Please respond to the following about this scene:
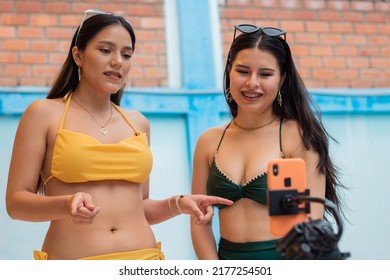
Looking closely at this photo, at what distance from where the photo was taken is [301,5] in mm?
4133

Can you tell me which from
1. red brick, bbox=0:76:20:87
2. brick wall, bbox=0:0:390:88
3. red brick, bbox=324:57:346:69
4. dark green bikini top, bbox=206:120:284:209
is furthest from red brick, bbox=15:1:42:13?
dark green bikini top, bbox=206:120:284:209

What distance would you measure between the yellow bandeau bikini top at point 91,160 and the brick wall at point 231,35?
1.62 m

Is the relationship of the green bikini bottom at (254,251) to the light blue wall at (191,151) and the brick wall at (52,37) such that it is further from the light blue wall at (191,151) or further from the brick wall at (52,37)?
the brick wall at (52,37)

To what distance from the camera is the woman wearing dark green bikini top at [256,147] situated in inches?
88.5

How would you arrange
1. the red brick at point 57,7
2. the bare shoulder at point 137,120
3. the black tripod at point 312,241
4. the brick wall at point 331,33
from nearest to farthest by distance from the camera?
1. the black tripod at point 312,241
2. the bare shoulder at point 137,120
3. the red brick at point 57,7
4. the brick wall at point 331,33

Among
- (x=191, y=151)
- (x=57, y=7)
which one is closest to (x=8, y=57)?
(x=57, y=7)

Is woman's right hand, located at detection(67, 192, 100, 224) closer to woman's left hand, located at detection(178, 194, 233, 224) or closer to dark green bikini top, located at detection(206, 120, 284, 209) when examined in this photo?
woman's left hand, located at detection(178, 194, 233, 224)

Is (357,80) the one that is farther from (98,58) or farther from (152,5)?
(98,58)

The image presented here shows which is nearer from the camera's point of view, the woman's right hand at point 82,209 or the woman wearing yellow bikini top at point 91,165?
the woman's right hand at point 82,209

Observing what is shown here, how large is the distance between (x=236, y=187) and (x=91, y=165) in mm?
502

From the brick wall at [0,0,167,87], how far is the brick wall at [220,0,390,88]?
445 millimetres

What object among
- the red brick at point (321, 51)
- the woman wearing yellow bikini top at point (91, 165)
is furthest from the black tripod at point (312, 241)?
the red brick at point (321, 51)

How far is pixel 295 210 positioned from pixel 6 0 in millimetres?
2822

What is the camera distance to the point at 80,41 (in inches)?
91.5
